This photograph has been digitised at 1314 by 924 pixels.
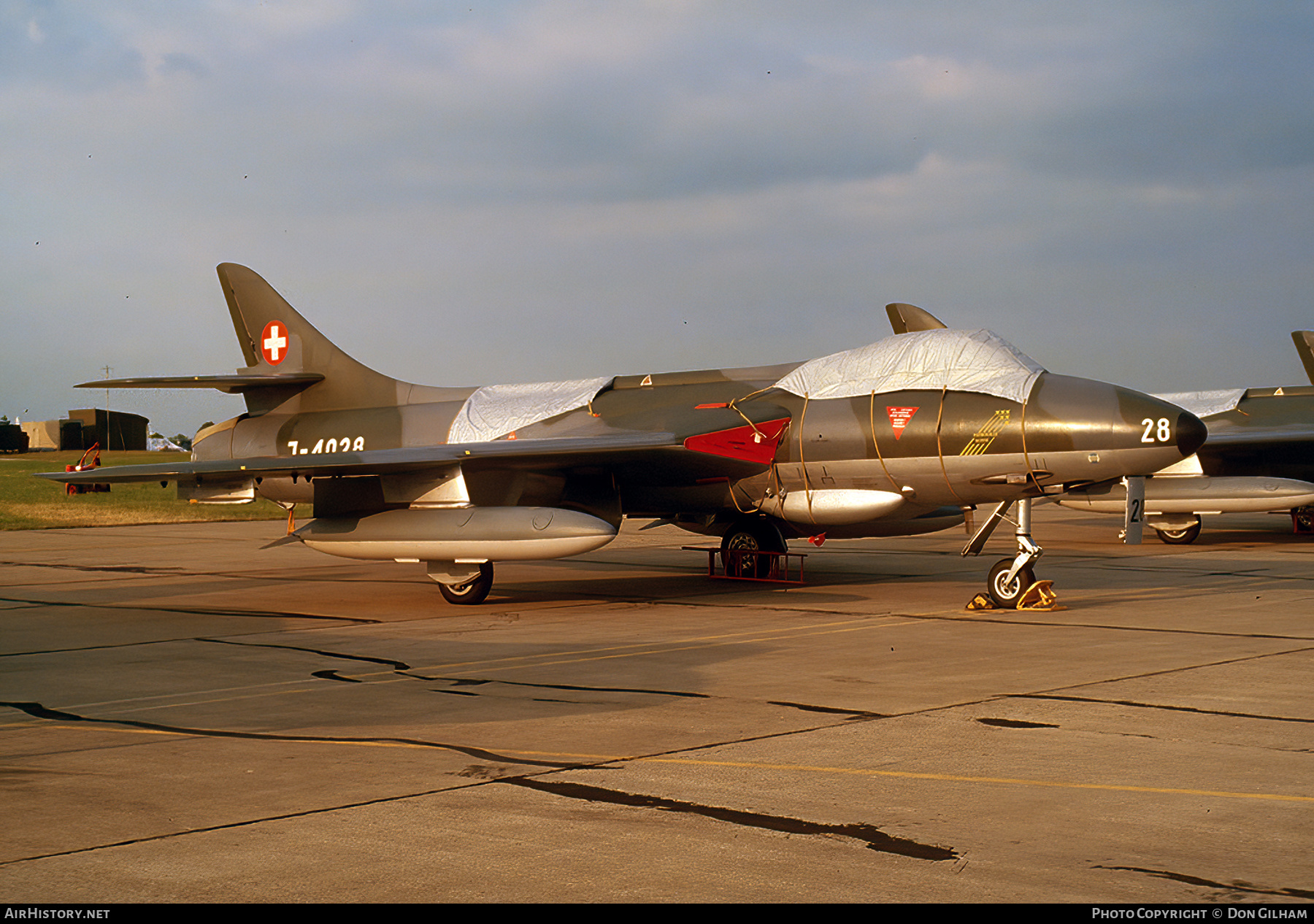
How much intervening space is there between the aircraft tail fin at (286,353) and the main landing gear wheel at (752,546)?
208 inches

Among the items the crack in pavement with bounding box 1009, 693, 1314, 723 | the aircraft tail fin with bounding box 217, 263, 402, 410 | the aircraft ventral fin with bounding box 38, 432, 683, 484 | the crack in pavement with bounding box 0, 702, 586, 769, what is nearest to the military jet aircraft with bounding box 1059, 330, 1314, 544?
the aircraft ventral fin with bounding box 38, 432, 683, 484

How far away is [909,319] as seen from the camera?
20.1 m

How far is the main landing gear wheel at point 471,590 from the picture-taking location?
14.3 metres

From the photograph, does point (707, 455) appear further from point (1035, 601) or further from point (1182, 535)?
point (1182, 535)

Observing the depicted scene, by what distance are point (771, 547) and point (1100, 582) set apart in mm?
4464

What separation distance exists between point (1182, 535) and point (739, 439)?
1345cm

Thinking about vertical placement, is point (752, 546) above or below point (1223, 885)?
above

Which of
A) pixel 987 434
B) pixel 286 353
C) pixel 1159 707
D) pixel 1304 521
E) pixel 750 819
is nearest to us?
pixel 750 819

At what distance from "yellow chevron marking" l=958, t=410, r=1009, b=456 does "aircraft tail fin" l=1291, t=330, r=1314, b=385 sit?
17821mm

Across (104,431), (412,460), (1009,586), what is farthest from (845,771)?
(104,431)

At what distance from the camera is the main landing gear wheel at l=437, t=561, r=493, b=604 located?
46.8 feet

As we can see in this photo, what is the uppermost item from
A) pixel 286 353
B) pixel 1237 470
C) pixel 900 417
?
pixel 286 353

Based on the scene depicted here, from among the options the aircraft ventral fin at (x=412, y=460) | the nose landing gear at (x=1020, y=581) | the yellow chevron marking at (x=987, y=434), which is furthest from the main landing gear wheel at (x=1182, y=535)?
the aircraft ventral fin at (x=412, y=460)

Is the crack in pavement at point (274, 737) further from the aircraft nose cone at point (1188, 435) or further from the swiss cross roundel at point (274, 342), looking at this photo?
the swiss cross roundel at point (274, 342)
